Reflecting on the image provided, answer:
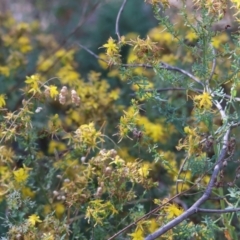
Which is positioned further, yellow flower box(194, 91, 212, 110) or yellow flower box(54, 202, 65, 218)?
yellow flower box(54, 202, 65, 218)

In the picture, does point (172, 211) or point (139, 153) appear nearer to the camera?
point (172, 211)

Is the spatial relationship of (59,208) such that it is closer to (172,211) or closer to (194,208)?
(172,211)

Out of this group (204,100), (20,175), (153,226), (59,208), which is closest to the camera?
(204,100)

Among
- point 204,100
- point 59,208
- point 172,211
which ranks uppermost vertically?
point 204,100

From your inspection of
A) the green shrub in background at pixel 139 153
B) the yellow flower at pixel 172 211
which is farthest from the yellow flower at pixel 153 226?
the yellow flower at pixel 172 211

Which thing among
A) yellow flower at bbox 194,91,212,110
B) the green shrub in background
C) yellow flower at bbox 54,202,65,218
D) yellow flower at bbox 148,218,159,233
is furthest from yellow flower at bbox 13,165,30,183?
yellow flower at bbox 194,91,212,110

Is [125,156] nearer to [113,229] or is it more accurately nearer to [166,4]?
[113,229]

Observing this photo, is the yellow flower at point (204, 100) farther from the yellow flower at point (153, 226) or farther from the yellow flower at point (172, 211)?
the yellow flower at point (153, 226)

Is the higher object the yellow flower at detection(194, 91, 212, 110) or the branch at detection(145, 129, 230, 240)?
the yellow flower at detection(194, 91, 212, 110)

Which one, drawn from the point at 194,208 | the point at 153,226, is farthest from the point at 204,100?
the point at 153,226

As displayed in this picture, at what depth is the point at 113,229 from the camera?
6.26 feet

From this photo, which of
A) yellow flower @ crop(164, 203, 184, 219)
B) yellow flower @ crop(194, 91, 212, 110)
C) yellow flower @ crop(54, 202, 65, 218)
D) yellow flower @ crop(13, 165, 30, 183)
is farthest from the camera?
yellow flower @ crop(54, 202, 65, 218)

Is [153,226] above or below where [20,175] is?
below

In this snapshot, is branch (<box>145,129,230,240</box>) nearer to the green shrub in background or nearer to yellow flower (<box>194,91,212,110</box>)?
the green shrub in background
